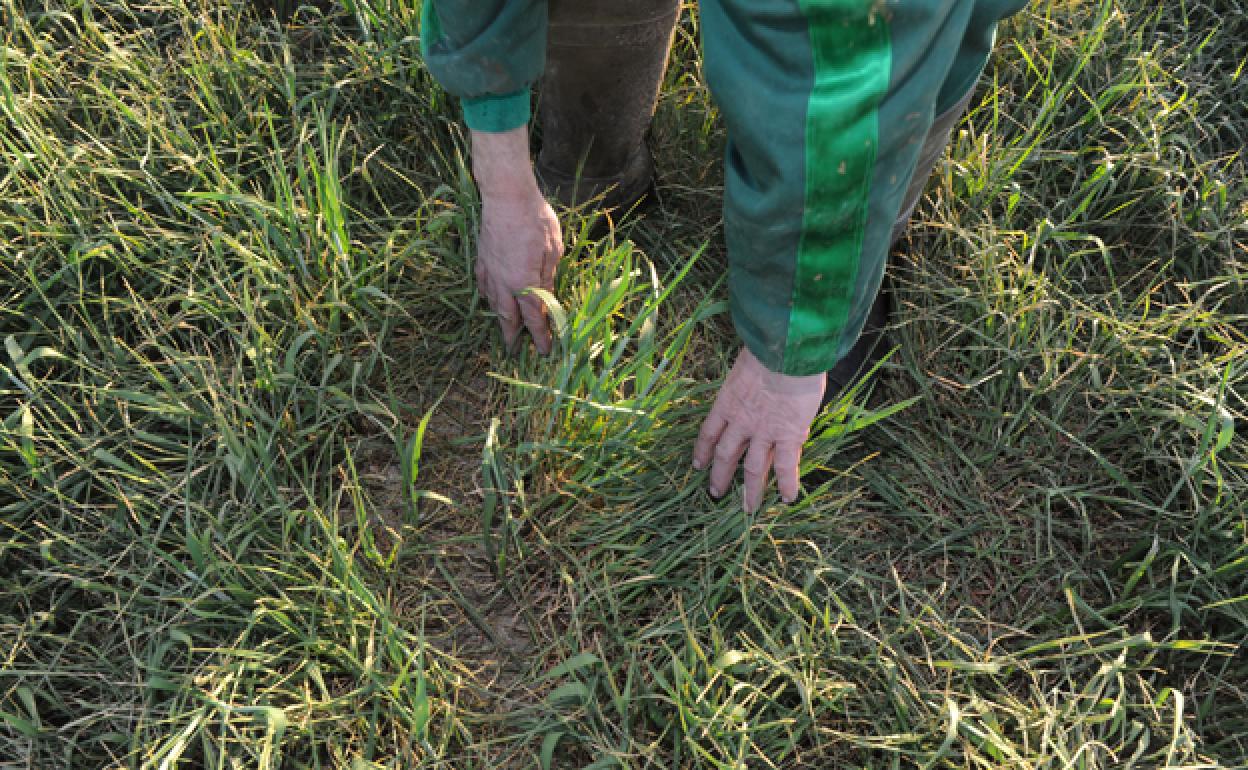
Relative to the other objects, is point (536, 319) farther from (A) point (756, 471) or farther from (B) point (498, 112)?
(A) point (756, 471)

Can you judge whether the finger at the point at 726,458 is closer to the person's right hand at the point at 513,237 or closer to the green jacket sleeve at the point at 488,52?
the person's right hand at the point at 513,237

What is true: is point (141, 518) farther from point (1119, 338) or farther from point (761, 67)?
point (1119, 338)

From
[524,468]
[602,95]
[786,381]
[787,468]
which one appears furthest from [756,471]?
[602,95]

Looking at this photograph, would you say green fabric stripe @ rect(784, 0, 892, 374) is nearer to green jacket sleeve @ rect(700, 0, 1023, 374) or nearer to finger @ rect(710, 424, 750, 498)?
green jacket sleeve @ rect(700, 0, 1023, 374)

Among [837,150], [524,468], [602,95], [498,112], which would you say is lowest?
[524,468]

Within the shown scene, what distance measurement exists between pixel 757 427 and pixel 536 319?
40 cm

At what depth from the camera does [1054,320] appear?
167 centimetres

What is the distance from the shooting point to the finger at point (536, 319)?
4.72ft

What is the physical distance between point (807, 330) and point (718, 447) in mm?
316

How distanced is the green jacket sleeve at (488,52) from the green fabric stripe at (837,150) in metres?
0.53

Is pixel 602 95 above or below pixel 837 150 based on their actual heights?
below

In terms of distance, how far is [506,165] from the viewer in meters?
1.34

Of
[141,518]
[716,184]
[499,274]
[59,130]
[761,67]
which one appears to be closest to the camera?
[761,67]

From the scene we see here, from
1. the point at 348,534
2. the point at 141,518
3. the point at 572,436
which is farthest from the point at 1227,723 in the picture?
the point at 141,518
